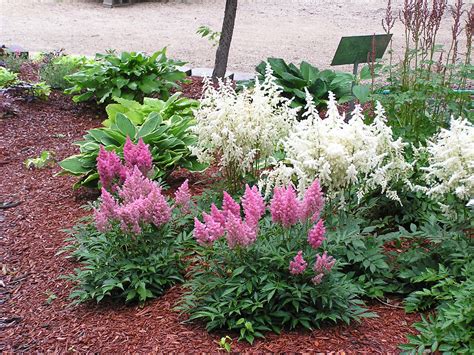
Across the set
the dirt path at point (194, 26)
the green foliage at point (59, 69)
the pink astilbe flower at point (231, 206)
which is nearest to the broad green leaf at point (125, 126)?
the pink astilbe flower at point (231, 206)

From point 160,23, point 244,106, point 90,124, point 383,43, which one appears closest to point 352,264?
point 244,106

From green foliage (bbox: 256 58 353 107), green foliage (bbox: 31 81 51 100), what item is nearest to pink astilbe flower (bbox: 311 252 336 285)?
green foliage (bbox: 256 58 353 107)

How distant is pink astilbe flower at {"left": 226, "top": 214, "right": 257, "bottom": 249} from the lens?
3297 millimetres

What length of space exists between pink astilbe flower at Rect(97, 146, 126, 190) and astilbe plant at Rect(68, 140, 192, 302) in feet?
0.82

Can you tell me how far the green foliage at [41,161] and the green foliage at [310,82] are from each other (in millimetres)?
2617

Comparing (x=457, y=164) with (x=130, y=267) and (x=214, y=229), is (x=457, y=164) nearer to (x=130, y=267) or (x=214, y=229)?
(x=214, y=229)

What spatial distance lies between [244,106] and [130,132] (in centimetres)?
148

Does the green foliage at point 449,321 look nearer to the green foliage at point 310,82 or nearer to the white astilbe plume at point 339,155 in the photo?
the white astilbe plume at point 339,155

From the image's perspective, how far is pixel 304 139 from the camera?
3.83 meters

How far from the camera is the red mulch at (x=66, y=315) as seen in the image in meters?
3.40

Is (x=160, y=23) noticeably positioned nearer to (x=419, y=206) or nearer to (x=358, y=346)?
(x=419, y=206)

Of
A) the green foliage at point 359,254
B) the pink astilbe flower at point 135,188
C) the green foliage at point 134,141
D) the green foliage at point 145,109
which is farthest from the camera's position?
the green foliage at point 145,109

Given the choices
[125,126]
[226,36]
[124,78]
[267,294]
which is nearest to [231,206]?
[267,294]

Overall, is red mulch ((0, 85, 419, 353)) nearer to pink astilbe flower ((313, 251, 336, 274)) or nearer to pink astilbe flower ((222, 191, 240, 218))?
pink astilbe flower ((313, 251, 336, 274))
